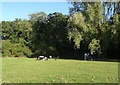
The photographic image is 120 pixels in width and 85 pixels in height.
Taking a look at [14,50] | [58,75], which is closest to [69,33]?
[14,50]

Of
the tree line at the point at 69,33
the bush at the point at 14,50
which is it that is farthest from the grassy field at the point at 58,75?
the bush at the point at 14,50

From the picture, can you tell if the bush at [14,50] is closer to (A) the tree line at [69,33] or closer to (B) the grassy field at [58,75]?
Result: (A) the tree line at [69,33]

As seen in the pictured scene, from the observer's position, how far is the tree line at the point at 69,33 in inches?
1139

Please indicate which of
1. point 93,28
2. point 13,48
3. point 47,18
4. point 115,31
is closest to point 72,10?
point 93,28

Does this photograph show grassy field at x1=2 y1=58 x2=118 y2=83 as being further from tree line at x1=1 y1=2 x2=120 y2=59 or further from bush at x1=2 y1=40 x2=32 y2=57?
bush at x1=2 y1=40 x2=32 y2=57

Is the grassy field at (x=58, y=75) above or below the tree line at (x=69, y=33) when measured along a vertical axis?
below

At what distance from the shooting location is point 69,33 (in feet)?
96.8

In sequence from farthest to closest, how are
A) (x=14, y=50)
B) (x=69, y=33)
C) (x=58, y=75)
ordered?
(x=14, y=50)
(x=69, y=33)
(x=58, y=75)

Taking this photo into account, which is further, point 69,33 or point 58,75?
point 69,33

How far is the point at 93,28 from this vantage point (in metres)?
29.8

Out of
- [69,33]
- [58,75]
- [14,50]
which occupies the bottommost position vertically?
[14,50]

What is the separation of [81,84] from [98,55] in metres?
23.9

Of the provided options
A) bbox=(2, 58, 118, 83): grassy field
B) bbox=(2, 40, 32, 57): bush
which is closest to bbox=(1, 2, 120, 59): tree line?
bbox=(2, 40, 32, 57): bush

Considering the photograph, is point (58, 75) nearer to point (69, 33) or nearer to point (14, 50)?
point (69, 33)
